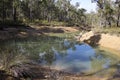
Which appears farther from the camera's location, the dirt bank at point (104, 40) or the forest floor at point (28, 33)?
the dirt bank at point (104, 40)

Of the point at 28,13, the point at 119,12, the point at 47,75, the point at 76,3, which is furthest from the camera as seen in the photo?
the point at 76,3

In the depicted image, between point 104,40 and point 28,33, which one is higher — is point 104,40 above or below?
below

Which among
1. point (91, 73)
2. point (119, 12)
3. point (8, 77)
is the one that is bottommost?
point (91, 73)

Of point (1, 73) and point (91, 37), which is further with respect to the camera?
point (91, 37)

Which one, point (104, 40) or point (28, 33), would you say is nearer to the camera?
point (104, 40)

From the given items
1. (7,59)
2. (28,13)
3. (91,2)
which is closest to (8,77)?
(7,59)

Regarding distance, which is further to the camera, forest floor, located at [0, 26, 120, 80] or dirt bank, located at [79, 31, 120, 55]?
dirt bank, located at [79, 31, 120, 55]

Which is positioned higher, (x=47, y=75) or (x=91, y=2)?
(x=91, y=2)

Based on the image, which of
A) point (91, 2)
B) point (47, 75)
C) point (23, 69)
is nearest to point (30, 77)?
point (23, 69)

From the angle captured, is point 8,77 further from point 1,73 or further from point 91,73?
point 91,73

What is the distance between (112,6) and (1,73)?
218 feet

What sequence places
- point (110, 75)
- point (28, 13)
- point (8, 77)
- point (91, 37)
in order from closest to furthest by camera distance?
1. point (8, 77)
2. point (110, 75)
3. point (91, 37)
4. point (28, 13)

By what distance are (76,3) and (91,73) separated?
10158 cm

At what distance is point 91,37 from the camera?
42938 millimetres
